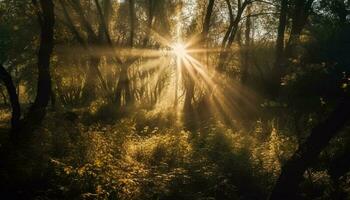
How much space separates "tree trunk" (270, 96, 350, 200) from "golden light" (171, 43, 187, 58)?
33074 millimetres

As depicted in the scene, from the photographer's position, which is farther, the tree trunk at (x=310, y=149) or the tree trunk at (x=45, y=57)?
the tree trunk at (x=45, y=57)

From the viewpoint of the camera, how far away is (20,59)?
40500 millimetres

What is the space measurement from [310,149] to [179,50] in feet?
116

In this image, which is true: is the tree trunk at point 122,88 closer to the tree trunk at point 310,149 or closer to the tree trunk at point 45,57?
the tree trunk at point 45,57

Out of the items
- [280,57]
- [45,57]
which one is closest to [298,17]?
[280,57]

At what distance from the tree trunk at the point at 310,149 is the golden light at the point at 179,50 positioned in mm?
33074

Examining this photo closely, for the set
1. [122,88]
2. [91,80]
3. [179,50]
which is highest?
[179,50]

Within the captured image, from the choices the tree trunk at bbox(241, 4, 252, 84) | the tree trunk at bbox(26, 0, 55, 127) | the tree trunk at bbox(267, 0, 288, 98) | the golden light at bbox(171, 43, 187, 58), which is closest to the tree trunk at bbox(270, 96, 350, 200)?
the tree trunk at bbox(26, 0, 55, 127)

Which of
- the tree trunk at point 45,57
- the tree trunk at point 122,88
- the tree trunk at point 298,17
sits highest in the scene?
the tree trunk at point 298,17

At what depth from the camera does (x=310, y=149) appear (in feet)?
34.8

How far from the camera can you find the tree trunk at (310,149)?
10.2 metres

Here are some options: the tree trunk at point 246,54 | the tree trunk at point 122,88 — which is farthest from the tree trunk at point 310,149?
the tree trunk at point 246,54

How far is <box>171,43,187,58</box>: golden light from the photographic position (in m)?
43.8

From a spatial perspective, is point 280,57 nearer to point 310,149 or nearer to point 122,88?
point 122,88
